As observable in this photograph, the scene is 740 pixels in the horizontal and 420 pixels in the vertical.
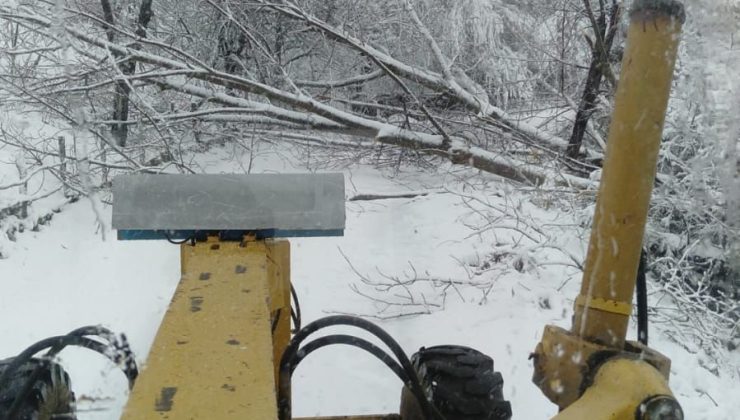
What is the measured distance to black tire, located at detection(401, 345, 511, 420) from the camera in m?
2.25

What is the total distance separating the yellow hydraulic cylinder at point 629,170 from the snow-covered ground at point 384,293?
234cm

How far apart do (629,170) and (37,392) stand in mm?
1541

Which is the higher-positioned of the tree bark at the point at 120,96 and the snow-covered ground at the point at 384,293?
the tree bark at the point at 120,96

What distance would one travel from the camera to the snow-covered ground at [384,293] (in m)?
4.20

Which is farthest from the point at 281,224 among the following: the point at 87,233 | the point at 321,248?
the point at 87,233

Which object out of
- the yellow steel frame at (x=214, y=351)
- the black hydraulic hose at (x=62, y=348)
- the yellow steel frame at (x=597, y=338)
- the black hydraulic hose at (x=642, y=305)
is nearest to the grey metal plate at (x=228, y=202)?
the yellow steel frame at (x=214, y=351)

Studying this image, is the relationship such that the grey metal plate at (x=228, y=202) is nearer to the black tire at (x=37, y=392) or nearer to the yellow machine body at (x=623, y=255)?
the black tire at (x=37, y=392)

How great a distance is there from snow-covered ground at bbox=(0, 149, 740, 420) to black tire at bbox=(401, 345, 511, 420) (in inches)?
60.5

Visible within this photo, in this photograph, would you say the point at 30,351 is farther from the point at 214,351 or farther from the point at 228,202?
the point at 228,202

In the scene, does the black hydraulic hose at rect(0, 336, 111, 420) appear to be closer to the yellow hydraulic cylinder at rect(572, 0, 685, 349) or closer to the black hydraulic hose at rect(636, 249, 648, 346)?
the yellow hydraulic cylinder at rect(572, 0, 685, 349)

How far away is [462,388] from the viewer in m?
2.26

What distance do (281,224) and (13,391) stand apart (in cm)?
99

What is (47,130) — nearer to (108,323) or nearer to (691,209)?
(108,323)

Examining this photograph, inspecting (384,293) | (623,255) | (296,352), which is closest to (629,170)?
(623,255)
